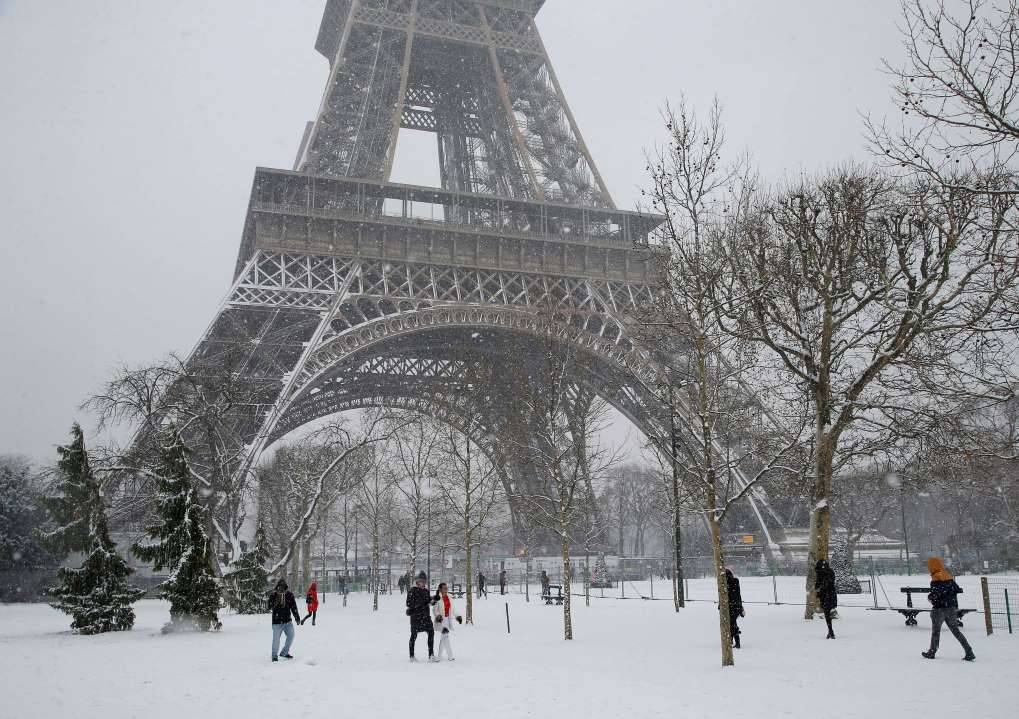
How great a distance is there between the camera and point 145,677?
42.1ft

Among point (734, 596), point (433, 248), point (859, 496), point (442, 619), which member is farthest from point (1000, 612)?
point (433, 248)

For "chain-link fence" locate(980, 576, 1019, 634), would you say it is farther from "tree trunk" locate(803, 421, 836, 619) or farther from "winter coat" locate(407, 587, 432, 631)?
"winter coat" locate(407, 587, 432, 631)

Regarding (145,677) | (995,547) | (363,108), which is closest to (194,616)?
(145,677)

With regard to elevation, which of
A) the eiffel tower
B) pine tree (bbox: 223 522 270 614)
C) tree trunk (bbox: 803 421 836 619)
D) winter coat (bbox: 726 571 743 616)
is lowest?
pine tree (bbox: 223 522 270 614)

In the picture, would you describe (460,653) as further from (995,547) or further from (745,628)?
(995,547)

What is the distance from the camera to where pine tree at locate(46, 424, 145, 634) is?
20.2 m

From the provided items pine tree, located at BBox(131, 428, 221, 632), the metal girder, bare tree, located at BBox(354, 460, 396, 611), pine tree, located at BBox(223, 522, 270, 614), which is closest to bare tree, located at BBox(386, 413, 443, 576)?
bare tree, located at BBox(354, 460, 396, 611)

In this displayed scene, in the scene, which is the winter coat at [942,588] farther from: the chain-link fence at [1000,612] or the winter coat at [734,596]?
the winter coat at [734,596]

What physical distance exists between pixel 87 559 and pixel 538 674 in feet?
44.7

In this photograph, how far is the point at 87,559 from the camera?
2058 cm

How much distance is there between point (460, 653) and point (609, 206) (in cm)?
3059

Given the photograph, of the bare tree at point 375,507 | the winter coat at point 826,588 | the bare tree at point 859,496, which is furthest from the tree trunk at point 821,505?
the bare tree at point 375,507

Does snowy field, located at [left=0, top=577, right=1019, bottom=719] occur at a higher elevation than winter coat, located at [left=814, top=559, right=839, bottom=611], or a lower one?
lower

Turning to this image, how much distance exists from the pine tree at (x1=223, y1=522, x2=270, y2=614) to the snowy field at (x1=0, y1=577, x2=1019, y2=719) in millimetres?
6357
